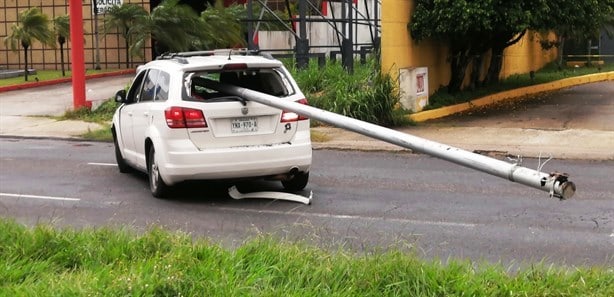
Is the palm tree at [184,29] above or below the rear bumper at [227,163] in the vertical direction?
above

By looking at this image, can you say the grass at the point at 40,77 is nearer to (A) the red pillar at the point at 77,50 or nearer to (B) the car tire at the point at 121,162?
(A) the red pillar at the point at 77,50

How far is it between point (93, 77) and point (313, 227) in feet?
75.5

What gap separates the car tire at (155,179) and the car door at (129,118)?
0.80m

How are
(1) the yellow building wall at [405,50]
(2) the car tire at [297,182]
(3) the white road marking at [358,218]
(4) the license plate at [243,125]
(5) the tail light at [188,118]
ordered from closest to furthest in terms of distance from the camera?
(3) the white road marking at [358,218] < (5) the tail light at [188,118] < (4) the license plate at [243,125] < (2) the car tire at [297,182] < (1) the yellow building wall at [405,50]

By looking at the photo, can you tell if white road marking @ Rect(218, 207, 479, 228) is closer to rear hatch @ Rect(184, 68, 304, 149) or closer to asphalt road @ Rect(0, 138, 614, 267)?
asphalt road @ Rect(0, 138, 614, 267)

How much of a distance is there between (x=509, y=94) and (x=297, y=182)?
1368 centimetres

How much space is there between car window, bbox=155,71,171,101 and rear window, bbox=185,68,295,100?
0.33 m

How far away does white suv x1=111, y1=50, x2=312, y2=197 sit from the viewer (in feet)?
28.9

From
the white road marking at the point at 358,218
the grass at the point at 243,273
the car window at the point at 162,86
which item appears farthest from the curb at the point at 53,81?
the grass at the point at 243,273

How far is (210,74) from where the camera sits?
9.23m

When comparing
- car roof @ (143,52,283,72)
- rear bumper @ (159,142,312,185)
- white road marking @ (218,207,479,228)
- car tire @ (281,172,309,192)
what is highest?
car roof @ (143,52,283,72)

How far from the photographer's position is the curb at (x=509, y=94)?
1791 cm

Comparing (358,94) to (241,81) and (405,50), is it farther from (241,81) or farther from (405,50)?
(241,81)

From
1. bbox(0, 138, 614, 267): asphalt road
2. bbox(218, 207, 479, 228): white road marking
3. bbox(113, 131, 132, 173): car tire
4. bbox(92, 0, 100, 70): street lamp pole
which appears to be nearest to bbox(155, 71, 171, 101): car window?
bbox(0, 138, 614, 267): asphalt road
